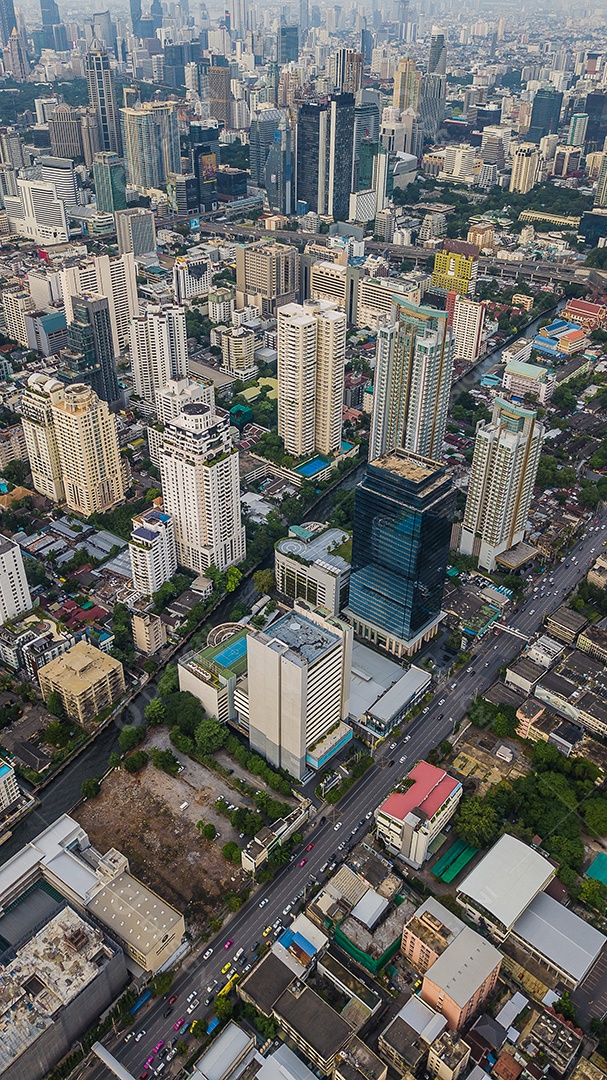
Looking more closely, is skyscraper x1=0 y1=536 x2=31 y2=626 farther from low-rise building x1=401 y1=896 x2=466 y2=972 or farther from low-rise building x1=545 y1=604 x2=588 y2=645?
low-rise building x1=545 y1=604 x2=588 y2=645

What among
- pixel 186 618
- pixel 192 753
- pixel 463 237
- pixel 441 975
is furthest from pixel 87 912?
pixel 463 237

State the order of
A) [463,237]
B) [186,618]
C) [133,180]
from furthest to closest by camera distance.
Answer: [133,180] < [463,237] < [186,618]

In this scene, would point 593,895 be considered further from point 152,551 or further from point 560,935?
point 152,551

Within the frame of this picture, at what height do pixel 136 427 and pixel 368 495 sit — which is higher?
pixel 368 495

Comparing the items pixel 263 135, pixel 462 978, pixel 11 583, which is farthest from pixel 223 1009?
pixel 263 135

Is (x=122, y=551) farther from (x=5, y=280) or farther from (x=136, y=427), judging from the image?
(x=5, y=280)

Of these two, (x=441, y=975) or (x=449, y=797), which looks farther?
(x=449, y=797)

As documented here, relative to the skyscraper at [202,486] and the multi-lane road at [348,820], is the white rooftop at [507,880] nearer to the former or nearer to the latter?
the multi-lane road at [348,820]
